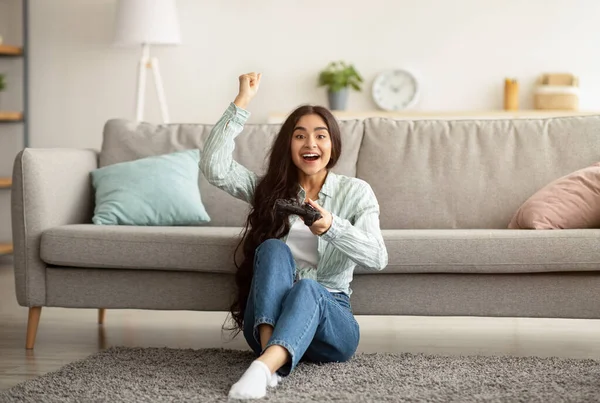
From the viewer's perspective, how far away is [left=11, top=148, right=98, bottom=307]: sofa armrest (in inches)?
121

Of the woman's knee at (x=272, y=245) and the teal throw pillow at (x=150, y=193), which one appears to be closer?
the woman's knee at (x=272, y=245)

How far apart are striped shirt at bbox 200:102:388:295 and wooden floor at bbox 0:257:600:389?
0.57 meters

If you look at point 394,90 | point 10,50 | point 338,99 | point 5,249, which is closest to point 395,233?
point 338,99

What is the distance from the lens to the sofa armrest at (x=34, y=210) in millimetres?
3082

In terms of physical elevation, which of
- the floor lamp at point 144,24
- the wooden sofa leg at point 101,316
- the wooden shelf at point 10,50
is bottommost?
the wooden sofa leg at point 101,316

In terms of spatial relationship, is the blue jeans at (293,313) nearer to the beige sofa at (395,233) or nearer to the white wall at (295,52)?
the beige sofa at (395,233)

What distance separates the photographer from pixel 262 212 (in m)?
2.67

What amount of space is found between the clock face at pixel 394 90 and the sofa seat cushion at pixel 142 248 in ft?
8.35

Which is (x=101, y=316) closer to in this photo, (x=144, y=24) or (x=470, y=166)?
(x=470, y=166)

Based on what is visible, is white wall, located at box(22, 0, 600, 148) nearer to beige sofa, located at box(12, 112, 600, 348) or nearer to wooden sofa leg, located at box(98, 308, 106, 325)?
beige sofa, located at box(12, 112, 600, 348)

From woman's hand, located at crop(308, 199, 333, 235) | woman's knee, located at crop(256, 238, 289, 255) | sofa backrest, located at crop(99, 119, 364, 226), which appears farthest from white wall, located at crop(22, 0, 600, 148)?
woman's hand, located at crop(308, 199, 333, 235)

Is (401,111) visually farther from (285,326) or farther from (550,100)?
(285,326)

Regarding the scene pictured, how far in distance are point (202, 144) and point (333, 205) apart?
3.79 feet

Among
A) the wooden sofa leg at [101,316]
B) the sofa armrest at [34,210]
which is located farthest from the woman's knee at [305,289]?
the wooden sofa leg at [101,316]
